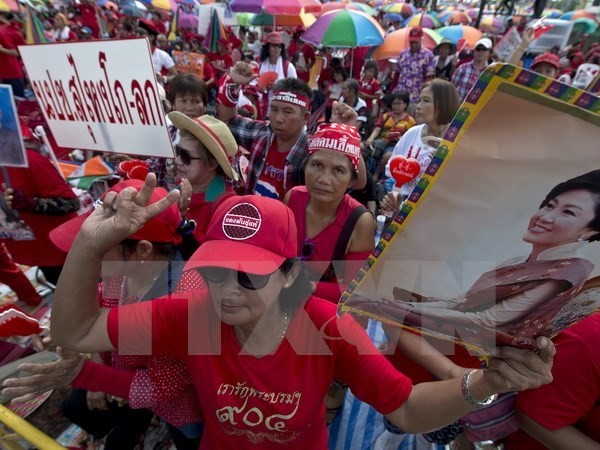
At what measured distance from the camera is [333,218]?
2.28 metres

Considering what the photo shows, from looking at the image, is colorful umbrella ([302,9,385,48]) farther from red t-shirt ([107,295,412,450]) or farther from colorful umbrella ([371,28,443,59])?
red t-shirt ([107,295,412,450])

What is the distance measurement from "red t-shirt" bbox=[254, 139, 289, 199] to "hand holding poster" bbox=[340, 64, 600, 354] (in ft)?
7.03

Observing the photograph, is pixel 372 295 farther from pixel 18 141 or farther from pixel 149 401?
pixel 18 141

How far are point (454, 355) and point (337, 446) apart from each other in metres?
1.19

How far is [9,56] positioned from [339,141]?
7206mm

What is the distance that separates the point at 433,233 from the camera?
85 cm

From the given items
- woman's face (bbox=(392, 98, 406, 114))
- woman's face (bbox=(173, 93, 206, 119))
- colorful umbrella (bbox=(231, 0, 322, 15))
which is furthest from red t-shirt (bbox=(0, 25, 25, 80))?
woman's face (bbox=(392, 98, 406, 114))

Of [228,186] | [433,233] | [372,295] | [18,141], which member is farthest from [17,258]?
[433,233]

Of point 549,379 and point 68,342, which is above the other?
point 549,379

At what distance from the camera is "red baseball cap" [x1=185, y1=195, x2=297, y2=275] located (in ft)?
3.94

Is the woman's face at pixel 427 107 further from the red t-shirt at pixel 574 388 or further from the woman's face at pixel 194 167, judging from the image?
the red t-shirt at pixel 574 388

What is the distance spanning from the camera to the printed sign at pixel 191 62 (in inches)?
245

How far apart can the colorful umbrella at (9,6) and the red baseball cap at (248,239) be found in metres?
9.28

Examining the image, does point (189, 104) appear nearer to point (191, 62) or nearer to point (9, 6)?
point (191, 62)
